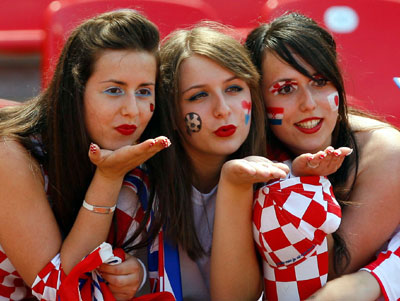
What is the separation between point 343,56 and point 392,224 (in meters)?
0.78

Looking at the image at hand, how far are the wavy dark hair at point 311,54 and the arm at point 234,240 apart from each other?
26cm

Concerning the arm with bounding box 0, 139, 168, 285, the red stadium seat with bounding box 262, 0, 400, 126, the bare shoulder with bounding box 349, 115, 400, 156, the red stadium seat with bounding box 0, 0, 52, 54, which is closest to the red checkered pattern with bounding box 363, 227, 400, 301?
the bare shoulder with bounding box 349, 115, 400, 156

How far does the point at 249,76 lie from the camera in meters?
1.31

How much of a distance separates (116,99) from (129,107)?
0.12 feet

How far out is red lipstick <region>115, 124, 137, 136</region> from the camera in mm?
1211

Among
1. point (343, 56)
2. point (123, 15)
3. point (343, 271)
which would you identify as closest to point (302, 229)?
point (343, 271)

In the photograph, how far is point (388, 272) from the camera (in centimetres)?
125

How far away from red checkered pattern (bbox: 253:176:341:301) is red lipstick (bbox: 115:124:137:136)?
11.6 inches

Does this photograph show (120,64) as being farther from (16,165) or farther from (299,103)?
(299,103)

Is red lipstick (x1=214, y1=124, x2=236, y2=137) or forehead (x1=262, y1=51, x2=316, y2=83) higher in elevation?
forehead (x1=262, y1=51, x2=316, y2=83)

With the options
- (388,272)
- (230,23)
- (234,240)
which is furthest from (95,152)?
(230,23)

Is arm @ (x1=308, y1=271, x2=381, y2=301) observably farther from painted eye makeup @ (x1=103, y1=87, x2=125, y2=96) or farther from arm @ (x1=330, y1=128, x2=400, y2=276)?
painted eye makeup @ (x1=103, y1=87, x2=125, y2=96)

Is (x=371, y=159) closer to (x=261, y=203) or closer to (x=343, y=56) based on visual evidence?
(x=261, y=203)

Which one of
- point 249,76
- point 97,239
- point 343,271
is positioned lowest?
point 343,271
